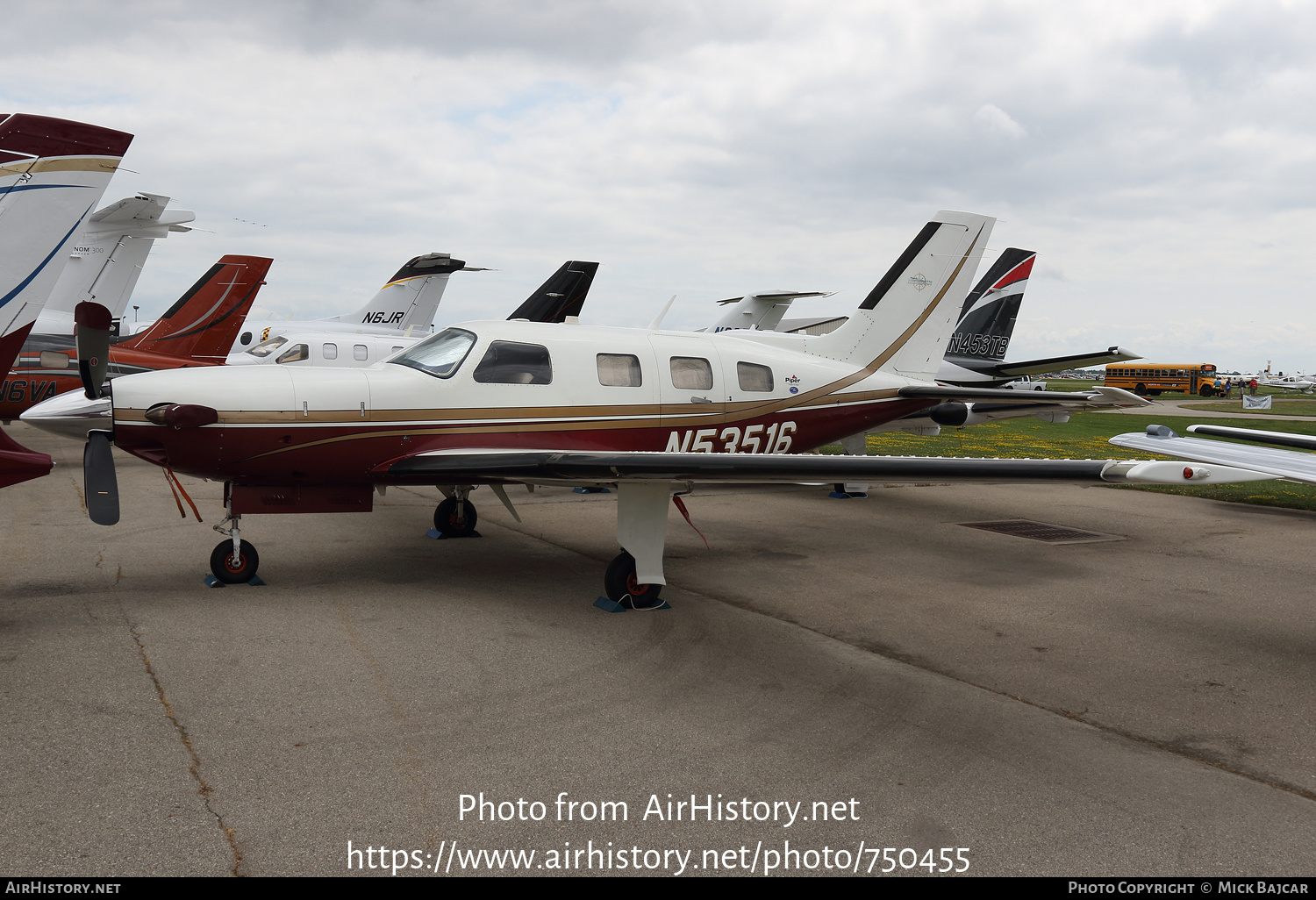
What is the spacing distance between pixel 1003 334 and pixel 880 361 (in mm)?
15549

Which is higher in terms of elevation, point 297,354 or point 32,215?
point 32,215

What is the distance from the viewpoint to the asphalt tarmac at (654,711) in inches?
134

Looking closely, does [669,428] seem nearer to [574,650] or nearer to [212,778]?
[574,650]

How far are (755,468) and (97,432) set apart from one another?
5.23 m

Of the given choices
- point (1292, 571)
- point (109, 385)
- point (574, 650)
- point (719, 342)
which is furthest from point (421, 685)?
point (1292, 571)

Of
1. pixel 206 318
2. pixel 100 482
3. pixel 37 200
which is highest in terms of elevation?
pixel 37 200

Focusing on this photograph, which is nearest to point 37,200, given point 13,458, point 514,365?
point 13,458

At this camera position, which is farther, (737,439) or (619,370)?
(737,439)

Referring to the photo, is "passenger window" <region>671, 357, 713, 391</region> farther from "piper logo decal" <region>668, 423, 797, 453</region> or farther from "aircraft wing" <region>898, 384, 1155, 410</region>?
"aircraft wing" <region>898, 384, 1155, 410</region>

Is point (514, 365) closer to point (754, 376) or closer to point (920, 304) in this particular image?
point (754, 376)

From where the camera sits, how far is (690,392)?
855 cm

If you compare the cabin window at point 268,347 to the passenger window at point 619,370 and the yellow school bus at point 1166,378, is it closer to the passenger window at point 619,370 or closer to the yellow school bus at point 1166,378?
the passenger window at point 619,370

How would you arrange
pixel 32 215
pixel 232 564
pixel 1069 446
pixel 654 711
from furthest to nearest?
pixel 1069 446 → pixel 232 564 → pixel 32 215 → pixel 654 711

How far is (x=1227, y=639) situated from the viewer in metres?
6.36
